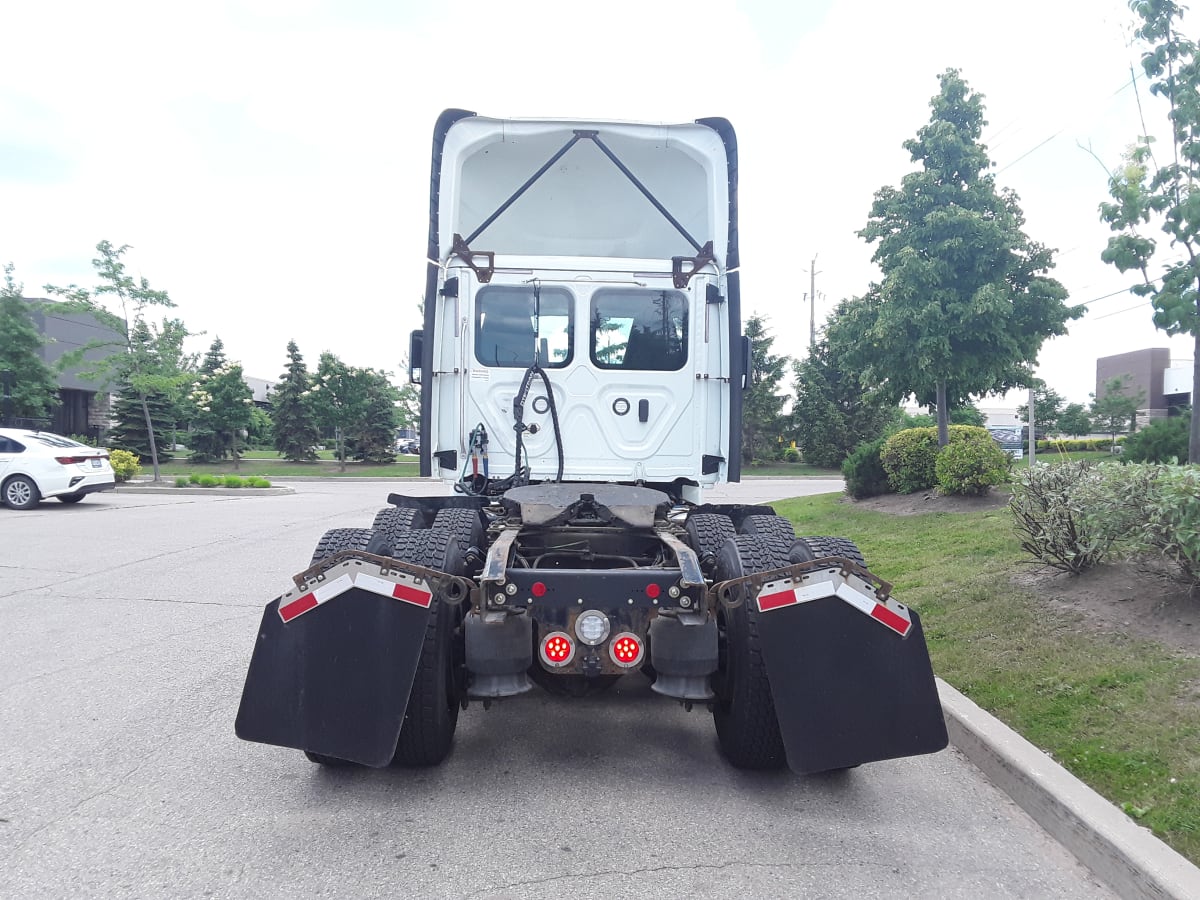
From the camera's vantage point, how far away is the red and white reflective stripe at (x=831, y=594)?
3.33 meters

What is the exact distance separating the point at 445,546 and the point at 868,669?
6.53 ft

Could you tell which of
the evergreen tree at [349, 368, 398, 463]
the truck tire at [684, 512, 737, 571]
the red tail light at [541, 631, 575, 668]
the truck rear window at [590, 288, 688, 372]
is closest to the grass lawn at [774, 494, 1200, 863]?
the truck tire at [684, 512, 737, 571]

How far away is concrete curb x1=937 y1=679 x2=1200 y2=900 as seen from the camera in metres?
2.81

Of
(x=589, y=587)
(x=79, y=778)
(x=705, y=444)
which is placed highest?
(x=705, y=444)

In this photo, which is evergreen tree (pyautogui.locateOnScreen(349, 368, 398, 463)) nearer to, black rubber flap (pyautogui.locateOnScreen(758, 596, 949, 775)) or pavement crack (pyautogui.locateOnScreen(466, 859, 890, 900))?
black rubber flap (pyautogui.locateOnScreen(758, 596, 949, 775))

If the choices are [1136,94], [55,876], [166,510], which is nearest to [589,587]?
[55,876]

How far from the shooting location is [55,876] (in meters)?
2.95

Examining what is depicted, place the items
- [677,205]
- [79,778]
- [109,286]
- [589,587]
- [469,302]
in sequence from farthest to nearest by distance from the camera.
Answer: [109,286] → [677,205] → [469,302] → [79,778] → [589,587]

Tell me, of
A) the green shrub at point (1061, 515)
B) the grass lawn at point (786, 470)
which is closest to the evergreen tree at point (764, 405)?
the grass lawn at point (786, 470)

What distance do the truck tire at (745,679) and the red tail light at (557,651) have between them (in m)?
0.72

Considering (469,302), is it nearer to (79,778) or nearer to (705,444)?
(705,444)

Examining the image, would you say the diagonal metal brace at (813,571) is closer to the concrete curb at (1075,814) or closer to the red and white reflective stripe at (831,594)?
the red and white reflective stripe at (831,594)

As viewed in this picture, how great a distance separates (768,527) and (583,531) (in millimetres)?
1149

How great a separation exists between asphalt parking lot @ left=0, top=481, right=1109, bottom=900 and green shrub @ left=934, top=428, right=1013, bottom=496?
24.2 feet
